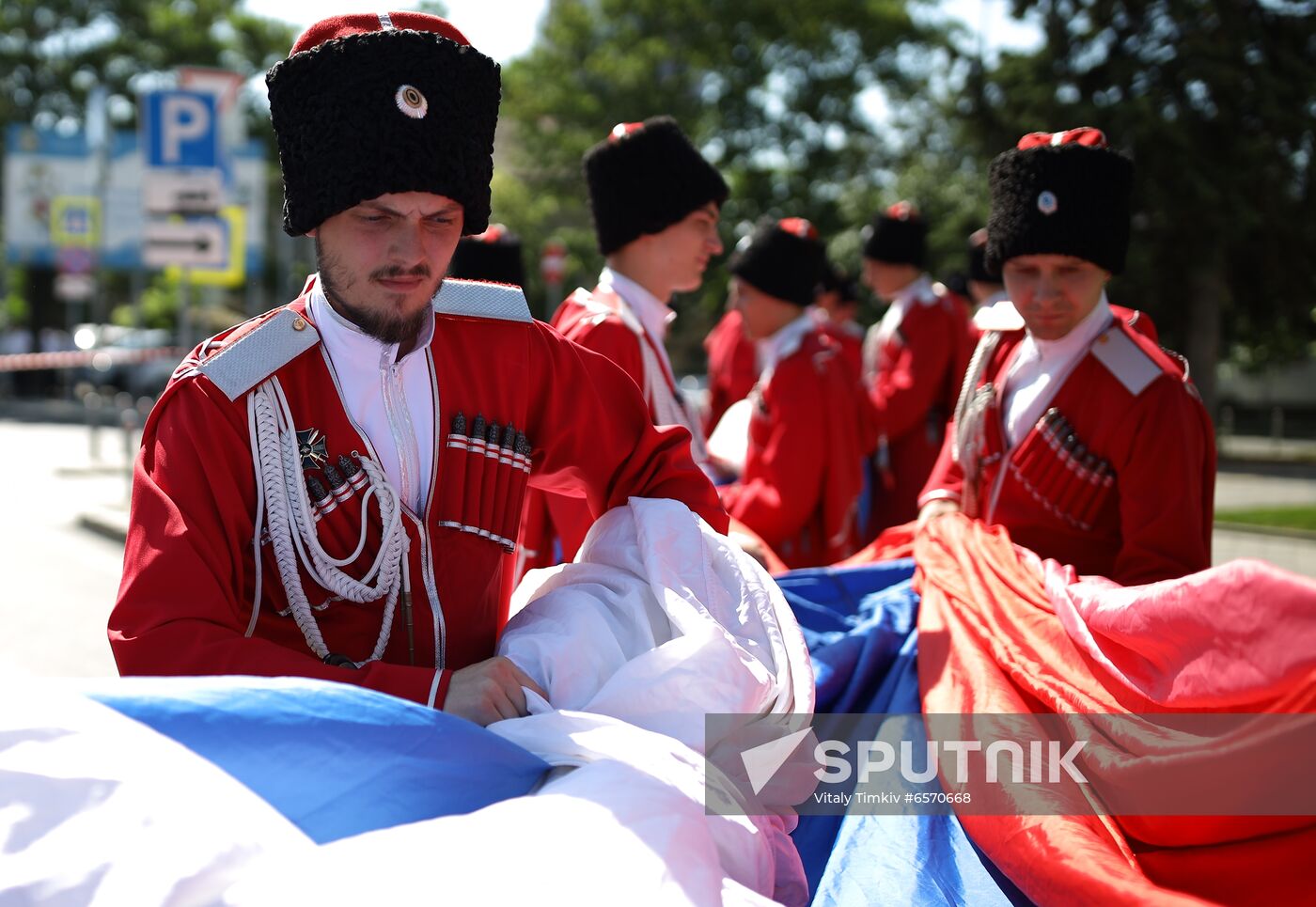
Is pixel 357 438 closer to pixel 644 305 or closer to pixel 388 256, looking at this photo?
pixel 388 256

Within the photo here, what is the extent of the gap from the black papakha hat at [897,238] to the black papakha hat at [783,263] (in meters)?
1.90

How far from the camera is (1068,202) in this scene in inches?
132

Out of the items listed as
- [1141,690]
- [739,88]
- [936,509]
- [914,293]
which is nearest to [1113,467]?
[936,509]

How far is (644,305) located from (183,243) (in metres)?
8.43

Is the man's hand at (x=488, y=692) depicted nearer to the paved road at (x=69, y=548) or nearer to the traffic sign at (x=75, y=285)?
the paved road at (x=69, y=548)

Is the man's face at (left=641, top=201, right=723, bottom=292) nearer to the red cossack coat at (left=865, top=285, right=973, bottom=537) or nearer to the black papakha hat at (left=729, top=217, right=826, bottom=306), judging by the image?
the black papakha hat at (left=729, top=217, right=826, bottom=306)

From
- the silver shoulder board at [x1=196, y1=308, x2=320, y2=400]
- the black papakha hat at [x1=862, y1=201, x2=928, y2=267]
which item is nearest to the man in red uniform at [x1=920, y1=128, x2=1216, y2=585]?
the silver shoulder board at [x1=196, y1=308, x2=320, y2=400]

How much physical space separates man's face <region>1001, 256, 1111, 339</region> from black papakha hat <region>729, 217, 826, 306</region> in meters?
2.20

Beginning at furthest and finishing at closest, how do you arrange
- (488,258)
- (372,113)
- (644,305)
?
(488,258) → (644,305) → (372,113)

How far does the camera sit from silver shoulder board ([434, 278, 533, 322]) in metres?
2.50

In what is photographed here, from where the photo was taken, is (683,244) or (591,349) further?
(683,244)

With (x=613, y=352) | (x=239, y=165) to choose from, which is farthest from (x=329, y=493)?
(x=239, y=165)

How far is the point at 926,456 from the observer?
6.60m

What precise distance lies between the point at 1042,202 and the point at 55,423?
80.7 feet
